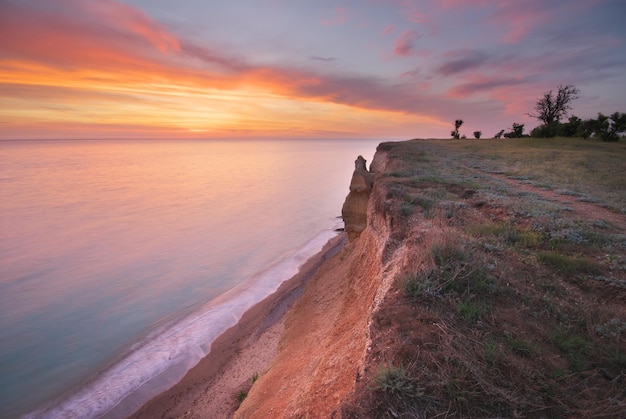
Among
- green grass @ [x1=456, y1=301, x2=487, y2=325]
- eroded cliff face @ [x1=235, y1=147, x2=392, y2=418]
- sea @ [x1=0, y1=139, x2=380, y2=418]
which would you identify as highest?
green grass @ [x1=456, y1=301, x2=487, y2=325]

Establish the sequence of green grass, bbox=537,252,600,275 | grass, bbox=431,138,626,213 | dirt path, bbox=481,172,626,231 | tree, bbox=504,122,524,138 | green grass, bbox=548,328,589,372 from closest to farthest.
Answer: green grass, bbox=548,328,589,372, green grass, bbox=537,252,600,275, dirt path, bbox=481,172,626,231, grass, bbox=431,138,626,213, tree, bbox=504,122,524,138

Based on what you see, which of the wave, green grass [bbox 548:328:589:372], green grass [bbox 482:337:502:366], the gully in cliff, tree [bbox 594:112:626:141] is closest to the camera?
green grass [bbox 482:337:502:366]

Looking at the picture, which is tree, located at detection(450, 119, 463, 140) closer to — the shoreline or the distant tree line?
the distant tree line

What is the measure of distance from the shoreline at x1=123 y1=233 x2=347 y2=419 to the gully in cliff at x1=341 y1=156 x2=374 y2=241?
20.0ft

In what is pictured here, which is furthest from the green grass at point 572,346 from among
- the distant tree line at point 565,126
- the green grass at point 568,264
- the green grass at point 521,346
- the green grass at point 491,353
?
the distant tree line at point 565,126

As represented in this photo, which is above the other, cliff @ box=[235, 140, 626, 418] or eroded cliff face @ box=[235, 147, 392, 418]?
cliff @ box=[235, 140, 626, 418]

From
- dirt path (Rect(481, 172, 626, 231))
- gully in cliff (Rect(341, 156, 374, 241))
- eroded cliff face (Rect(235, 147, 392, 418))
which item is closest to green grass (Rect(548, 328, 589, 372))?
eroded cliff face (Rect(235, 147, 392, 418))

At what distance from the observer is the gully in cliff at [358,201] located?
703 inches

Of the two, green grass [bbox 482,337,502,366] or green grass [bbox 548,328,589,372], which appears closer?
green grass [bbox 482,337,502,366]

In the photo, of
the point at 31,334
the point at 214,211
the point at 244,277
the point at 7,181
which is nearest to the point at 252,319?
the point at 244,277

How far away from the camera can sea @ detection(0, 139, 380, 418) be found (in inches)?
450

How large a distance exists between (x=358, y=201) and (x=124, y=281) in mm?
15946

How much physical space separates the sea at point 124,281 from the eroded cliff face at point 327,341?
506cm

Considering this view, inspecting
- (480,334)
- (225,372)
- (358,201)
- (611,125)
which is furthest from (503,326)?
(611,125)
